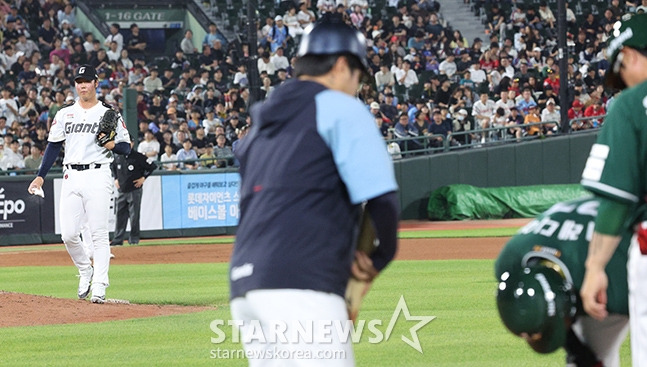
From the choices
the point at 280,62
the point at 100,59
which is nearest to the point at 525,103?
the point at 280,62

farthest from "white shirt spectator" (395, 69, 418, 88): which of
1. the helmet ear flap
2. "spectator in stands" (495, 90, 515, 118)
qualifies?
the helmet ear flap

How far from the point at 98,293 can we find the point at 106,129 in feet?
5.44

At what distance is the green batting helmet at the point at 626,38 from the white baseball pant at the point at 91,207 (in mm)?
7655

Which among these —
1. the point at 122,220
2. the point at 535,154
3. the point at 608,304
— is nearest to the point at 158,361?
the point at 608,304

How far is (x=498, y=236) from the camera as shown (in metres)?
21.7

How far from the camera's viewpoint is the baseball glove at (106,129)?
11.4 metres

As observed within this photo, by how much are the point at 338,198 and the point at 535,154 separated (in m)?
25.8

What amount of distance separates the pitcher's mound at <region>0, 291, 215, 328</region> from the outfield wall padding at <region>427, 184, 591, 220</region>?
15.7 meters

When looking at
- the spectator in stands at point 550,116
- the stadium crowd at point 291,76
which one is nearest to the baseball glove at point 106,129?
the stadium crowd at point 291,76

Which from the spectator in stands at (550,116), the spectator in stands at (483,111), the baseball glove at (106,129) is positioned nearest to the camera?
the baseball glove at (106,129)

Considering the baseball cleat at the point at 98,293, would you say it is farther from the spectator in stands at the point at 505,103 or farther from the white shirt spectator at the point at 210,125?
the spectator in stands at the point at 505,103

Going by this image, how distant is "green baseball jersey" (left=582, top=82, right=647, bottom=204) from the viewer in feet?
13.6

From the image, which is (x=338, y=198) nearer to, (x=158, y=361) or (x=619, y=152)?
(x=619, y=152)

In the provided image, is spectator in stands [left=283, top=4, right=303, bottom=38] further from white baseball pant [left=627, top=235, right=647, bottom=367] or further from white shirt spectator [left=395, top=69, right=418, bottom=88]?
white baseball pant [left=627, top=235, right=647, bottom=367]
